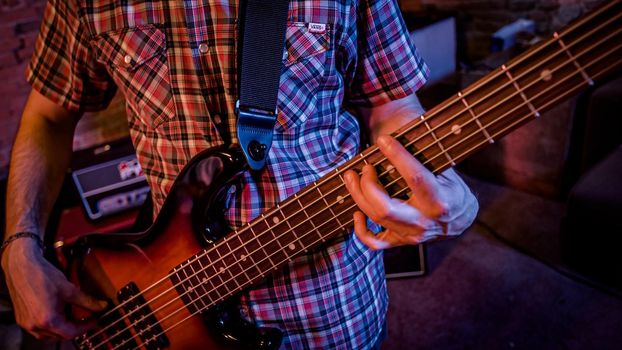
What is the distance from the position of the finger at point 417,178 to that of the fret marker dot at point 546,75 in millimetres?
205

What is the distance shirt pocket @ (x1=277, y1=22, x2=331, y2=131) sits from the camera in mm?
827

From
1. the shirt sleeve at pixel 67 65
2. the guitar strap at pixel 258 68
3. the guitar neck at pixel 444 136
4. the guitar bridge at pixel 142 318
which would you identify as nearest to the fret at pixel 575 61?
the guitar neck at pixel 444 136

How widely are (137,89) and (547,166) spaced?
96.7 inches

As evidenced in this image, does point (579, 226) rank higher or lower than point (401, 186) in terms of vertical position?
lower

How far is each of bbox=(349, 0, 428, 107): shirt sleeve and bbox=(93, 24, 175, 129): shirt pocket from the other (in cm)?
39

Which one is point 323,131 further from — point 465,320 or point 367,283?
point 465,320

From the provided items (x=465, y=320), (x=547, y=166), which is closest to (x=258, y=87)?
(x=465, y=320)

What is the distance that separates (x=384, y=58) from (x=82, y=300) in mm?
925

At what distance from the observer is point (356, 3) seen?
84 centimetres

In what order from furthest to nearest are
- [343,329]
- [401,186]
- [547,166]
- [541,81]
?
[547,166] → [343,329] → [401,186] → [541,81]

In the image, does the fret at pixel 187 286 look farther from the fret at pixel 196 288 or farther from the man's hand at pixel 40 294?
the man's hand at pixel 40 294

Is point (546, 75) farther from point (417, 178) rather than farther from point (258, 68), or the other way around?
point (258, 68)

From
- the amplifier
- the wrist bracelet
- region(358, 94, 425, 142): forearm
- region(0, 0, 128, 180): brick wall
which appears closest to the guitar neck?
region(358, 94, 425, 142): forearm

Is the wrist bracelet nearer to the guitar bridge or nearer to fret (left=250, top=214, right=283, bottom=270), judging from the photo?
the guitar bridge
